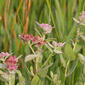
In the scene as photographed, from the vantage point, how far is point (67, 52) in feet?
3.64

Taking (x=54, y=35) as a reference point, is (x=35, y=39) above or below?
above

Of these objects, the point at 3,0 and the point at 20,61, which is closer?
the point at 20,61

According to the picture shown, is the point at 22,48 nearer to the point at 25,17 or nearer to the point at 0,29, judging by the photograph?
the point at 25,17

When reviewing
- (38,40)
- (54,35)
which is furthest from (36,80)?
(54,35)

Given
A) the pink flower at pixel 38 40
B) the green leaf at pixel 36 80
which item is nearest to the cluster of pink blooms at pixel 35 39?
the pink flower at pixel 38 40

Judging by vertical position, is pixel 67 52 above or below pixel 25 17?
below

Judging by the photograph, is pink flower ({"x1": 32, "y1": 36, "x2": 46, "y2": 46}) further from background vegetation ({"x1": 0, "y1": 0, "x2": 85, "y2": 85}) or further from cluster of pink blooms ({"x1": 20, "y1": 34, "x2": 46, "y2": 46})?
background vegetation ({"x1": 0, "y1": 0, "x2": 85, "y2": 85})

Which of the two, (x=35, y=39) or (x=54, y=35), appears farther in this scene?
(x=54, y=35)

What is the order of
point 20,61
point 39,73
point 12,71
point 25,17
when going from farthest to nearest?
1. point 25,17
2. point 20,61
3. point 39,73
4. point 12,71

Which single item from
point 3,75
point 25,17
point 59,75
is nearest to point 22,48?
point 25,17

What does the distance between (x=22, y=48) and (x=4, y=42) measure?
0.26 meters

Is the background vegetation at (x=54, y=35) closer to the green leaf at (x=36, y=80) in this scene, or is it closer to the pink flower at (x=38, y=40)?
the green leaf at (x=36, y=80)

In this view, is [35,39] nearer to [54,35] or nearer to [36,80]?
[36,80]

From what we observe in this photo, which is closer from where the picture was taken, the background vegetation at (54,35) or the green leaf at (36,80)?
the green leaf at (36,80)
